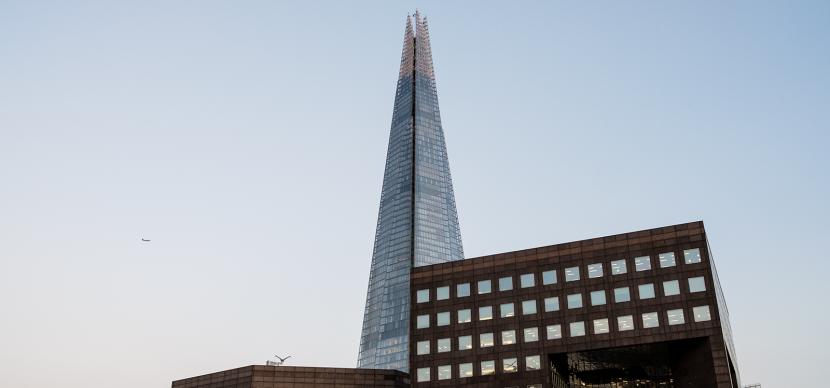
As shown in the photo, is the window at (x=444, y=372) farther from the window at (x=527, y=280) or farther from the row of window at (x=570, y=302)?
the window at (x=527, y=280)

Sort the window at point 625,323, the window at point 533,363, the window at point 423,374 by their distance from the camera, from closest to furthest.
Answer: the window at point 625,323
the window at point 533,363
the window at point 423,374

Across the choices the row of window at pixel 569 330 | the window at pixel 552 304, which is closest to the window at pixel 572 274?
the window at pixel 552 304

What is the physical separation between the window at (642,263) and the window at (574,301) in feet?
27.4

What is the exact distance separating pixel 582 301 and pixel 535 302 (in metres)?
6.51

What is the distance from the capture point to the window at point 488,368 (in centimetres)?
10531

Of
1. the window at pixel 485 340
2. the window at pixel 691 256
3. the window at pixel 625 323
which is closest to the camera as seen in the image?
the window at pixel 691 256

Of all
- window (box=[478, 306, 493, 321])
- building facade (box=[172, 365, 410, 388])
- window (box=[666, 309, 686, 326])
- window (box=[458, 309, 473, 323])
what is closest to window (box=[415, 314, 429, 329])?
window (box=[458, 309, 473, 323])

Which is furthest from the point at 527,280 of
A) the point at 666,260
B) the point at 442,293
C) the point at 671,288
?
the point at 671,288

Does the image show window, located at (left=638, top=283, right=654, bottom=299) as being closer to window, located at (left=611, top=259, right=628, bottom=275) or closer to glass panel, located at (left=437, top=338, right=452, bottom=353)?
window, located at (left=611, top=259, right=628, bottom=275)

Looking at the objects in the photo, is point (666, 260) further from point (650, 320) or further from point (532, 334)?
point (532, 334)

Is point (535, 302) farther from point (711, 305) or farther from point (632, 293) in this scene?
point (711, 305)

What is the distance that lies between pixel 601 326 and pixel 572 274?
8.28m

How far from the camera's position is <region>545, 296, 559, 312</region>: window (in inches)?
4136

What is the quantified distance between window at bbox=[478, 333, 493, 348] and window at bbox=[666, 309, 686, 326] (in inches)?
938
